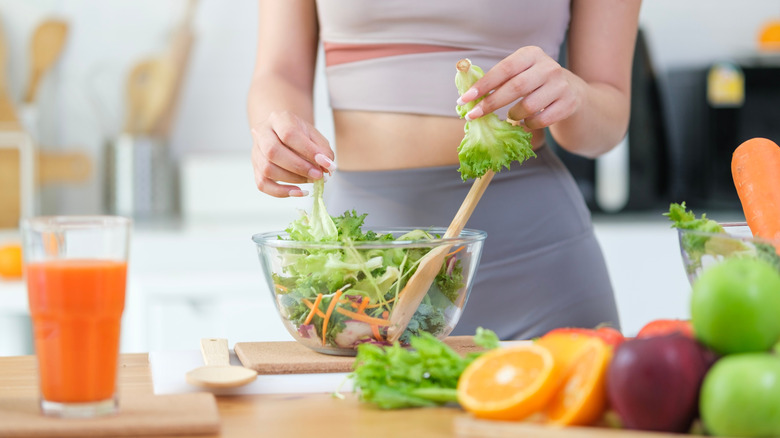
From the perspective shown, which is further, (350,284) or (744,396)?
(350,284)

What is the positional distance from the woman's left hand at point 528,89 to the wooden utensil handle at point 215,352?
1.09ft

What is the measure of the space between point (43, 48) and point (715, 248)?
234cm

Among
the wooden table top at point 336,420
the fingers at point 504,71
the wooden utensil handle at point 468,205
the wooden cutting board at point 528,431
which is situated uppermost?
the fingers at point 504,71

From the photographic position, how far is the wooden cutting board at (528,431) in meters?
0.57

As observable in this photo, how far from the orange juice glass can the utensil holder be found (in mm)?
2076

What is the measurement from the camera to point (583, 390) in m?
0.59

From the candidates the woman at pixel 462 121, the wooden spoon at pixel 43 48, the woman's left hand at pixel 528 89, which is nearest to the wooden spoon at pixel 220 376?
the woman's left hand at pixel 528 89

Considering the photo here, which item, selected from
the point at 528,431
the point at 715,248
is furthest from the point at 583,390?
the point at 715,248

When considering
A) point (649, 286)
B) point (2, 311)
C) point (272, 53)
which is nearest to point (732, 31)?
point (649, 286)

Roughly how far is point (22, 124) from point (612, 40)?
189cm

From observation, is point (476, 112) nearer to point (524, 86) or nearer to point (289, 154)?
point (524, 86)

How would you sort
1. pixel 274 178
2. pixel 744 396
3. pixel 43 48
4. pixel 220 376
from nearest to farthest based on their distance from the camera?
pixel 744 396 → pixel 220 376 → pixel 274 178 → pixel 43 48

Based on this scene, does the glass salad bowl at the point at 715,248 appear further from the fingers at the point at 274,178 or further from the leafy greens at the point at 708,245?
the fingers at the point at 274,178

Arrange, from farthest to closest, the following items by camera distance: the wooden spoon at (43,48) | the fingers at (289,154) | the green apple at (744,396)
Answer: the wooden spoon at (43,48) < the fingers at (289,154) < the green apple at (744,396)
